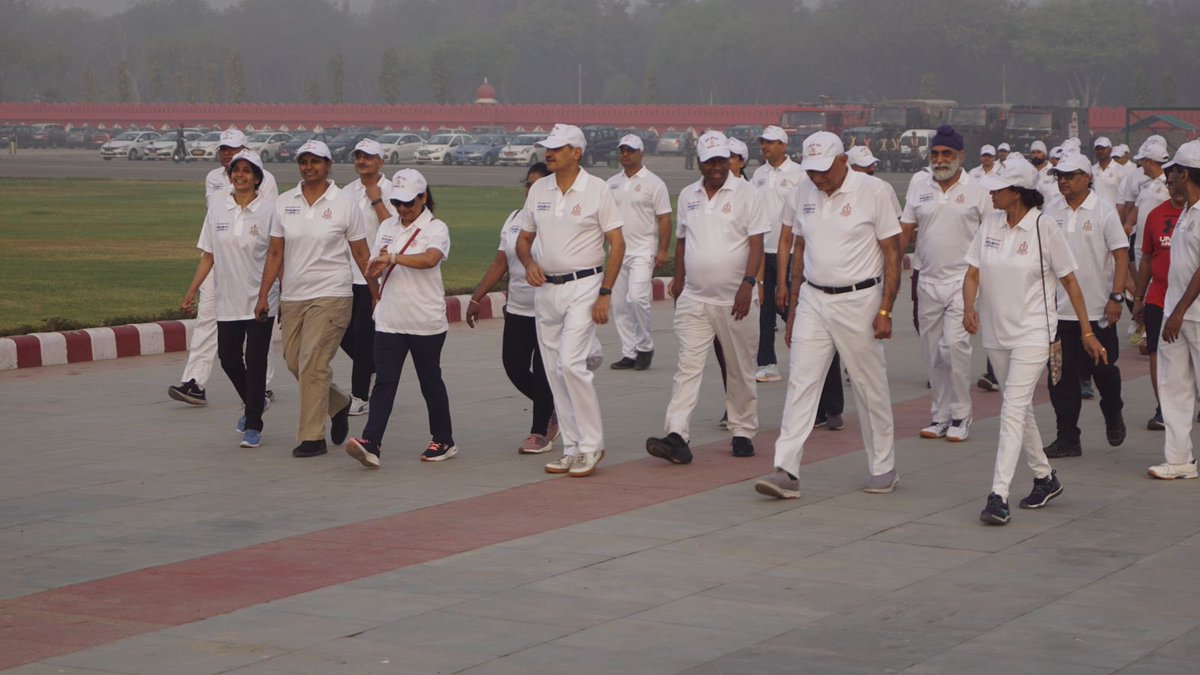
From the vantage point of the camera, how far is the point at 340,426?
408 inches

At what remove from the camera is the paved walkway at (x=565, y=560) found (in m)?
6.01

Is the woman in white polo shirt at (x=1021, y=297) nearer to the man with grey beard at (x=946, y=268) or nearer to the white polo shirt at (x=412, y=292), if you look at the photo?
the man with grey beard at (x=946, y=268)

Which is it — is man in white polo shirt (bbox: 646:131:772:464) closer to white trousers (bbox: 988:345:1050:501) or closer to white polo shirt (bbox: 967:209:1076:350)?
white polo shirt (bbox: 967:209:1076:350)

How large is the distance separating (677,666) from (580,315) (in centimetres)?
358

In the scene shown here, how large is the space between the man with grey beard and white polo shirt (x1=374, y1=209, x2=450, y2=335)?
109 inches

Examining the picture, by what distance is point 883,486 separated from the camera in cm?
884

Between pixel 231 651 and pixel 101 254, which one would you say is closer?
pixel 231 651

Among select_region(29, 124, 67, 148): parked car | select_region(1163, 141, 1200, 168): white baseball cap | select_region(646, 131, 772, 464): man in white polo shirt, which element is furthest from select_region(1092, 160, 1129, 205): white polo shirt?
select_region(29, 124, 67, 148): parked car

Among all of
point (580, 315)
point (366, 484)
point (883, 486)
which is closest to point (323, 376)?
point (366, 484)

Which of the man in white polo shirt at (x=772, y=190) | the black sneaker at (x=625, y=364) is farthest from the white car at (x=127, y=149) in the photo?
the man in white polo shirt at (x=772, y=190)

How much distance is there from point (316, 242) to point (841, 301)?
2.97 m

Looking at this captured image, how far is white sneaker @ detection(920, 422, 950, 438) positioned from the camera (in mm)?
10609

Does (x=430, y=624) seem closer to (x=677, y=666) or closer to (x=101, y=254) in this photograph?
(x=677, y=666)

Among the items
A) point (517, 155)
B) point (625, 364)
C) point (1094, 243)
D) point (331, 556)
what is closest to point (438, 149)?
point (517, 155)
